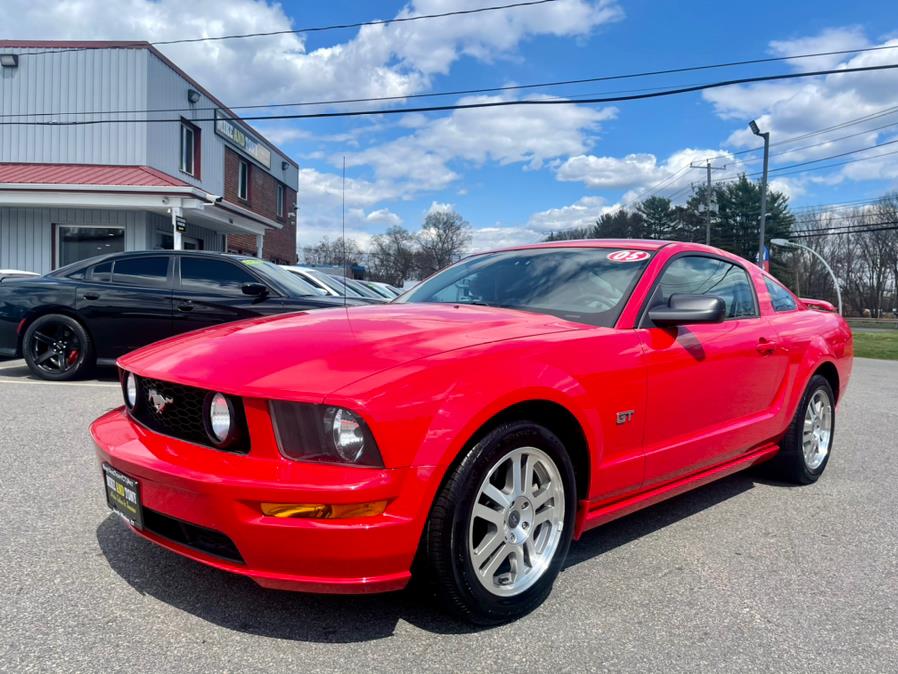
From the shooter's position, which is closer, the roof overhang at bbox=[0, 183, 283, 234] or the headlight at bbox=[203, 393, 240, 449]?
the headlight at bbox=[203, 393, 240, 449]

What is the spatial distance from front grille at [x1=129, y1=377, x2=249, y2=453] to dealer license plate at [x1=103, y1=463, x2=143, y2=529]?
0.67 ft

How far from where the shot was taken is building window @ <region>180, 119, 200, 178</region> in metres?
21.0

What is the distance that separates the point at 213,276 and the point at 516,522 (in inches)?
235

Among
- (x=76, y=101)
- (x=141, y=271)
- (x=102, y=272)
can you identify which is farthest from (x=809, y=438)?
(x=76, y=101)

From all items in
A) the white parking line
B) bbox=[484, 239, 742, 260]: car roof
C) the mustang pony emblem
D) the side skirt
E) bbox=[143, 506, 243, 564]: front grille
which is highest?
bbox=[484, 239, 742, 260]: car roof

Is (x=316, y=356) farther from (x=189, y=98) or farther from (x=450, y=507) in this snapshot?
(x=189, y=98)

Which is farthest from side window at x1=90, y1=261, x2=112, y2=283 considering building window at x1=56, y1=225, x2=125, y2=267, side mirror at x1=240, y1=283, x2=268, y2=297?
building window at x1=56, y1=225, x2=125, y2=267

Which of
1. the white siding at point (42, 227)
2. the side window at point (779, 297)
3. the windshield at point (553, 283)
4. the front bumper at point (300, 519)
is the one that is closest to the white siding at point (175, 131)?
the white siding at point (42, 227)

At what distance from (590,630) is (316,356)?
139 centimetres

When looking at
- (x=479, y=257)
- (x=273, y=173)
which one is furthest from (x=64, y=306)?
(x=273, y=173)

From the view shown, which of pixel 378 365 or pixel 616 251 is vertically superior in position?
pixel 616 251

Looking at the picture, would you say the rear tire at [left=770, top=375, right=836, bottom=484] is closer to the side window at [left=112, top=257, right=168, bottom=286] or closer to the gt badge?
the gt badge

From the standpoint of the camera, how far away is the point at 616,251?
11.8 feet

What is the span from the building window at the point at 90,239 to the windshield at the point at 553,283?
628 inches
